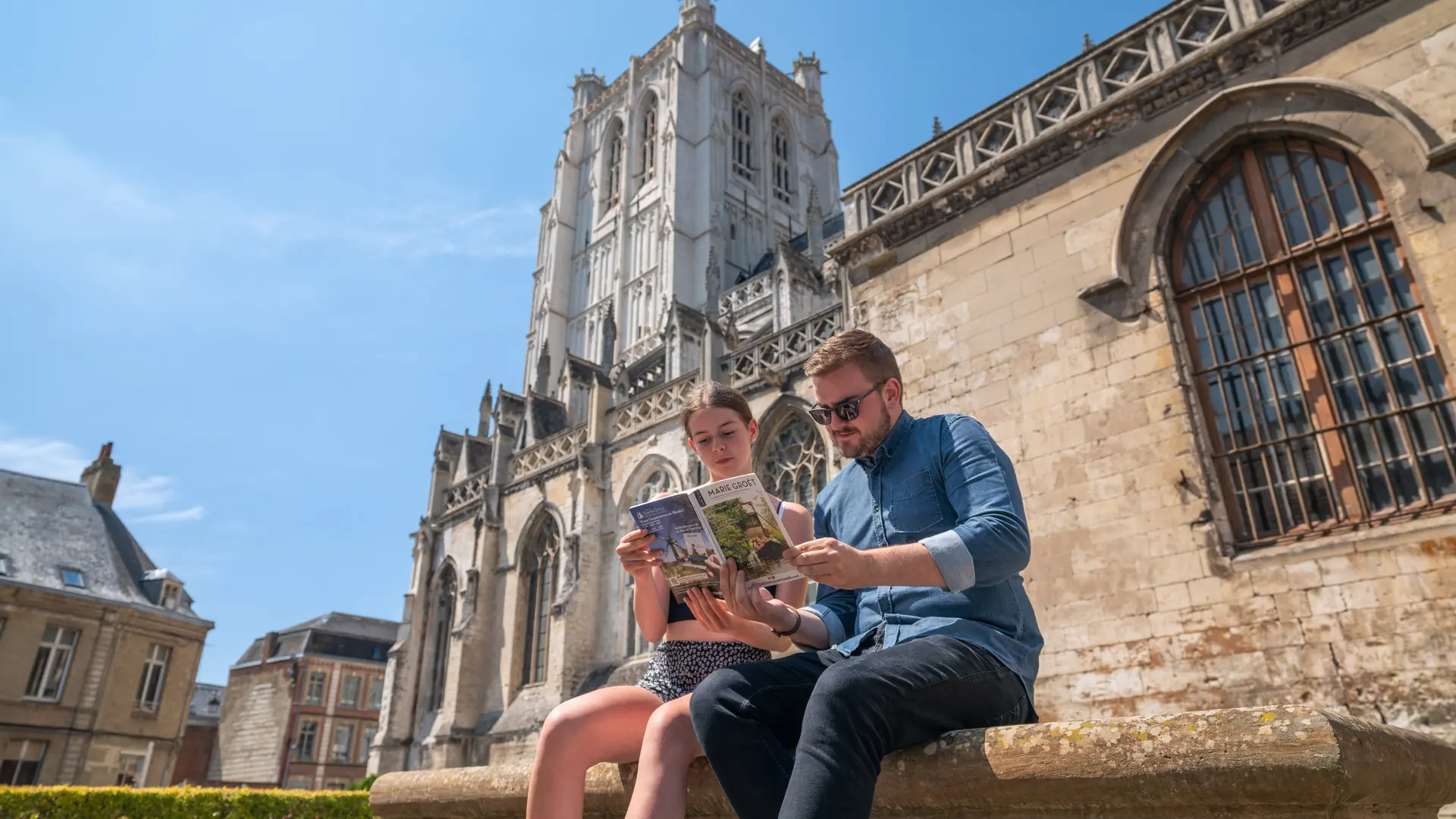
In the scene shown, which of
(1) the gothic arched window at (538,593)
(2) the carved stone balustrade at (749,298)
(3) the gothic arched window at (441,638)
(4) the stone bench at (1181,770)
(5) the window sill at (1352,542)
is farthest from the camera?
(2) the carved stone balustrade at (749,298)

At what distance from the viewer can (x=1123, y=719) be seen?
1822 millimetres

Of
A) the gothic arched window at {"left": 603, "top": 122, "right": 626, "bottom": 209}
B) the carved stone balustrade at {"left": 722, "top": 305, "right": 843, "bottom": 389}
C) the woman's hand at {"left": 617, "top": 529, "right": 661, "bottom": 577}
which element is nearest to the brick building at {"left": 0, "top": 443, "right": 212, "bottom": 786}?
the carved stone balustrade at {"left": 722, "top": 305, "right": 843, "bottom": 389}

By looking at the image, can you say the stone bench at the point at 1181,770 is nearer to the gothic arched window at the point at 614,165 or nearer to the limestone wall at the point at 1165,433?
the limestone wall at the point at 1165,433

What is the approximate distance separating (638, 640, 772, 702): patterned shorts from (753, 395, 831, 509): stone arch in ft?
34.1

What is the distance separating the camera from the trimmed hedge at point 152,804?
11320 mm

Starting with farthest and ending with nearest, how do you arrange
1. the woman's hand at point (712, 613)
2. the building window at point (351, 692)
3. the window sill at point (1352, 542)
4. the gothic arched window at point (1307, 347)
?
the building window at point (351, 692) → the gothic arched window at point (1307, 347) → the window sill at point (1352, 542) → the woman's hand at point (712, 613)

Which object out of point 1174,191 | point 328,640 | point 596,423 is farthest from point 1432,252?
point 328,640

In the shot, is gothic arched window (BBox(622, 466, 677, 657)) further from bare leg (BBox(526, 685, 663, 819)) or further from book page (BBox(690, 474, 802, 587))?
book page (BBox(690, 474, 802, 587))

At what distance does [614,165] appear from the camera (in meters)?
40.5

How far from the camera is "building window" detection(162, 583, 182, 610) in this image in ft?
72.4

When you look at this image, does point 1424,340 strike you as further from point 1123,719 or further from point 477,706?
point 477,706

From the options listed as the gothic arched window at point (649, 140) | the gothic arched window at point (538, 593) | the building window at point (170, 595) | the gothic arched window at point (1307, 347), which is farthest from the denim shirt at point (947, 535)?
the gothic arched window at point (649, 140)

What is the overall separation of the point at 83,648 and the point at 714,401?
23169 mm

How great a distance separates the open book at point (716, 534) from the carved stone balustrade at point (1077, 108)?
6560 millimetres
